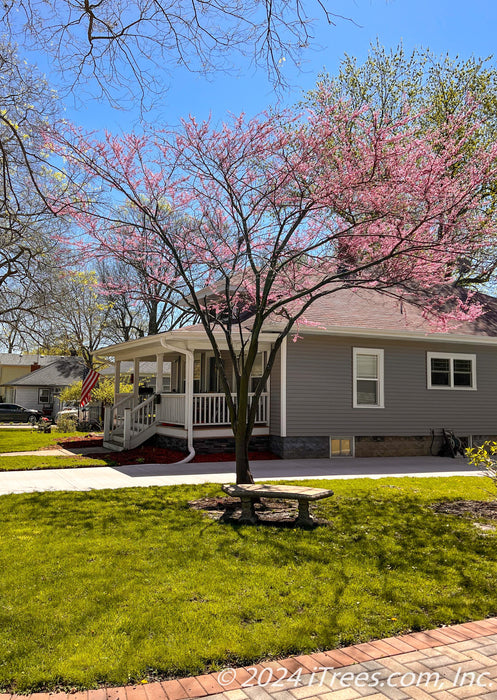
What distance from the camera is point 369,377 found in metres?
14.1

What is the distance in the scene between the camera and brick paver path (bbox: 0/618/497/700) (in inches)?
107

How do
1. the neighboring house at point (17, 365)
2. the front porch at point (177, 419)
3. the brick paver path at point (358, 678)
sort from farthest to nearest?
the neighboring house at point (17, 365) → the front porch at point (177, 419) → the brick paver path at point (358, 678)

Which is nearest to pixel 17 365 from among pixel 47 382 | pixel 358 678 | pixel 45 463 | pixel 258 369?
pixel 47 382

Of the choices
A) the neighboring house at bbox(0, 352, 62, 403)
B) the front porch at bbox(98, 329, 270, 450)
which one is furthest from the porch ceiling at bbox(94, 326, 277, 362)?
the neighboring house at bbox(0, 352, 62, 403)

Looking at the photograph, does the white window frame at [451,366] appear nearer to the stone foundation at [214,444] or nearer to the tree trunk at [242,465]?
the stone foundation at [214,444]

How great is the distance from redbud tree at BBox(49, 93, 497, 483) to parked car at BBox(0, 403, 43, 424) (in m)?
27.8

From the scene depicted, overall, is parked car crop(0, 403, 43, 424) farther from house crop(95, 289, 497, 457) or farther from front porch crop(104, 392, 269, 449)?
front porch crop(104, 392, 269, 449)

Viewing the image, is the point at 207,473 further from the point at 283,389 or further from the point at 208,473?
the point at 283,389

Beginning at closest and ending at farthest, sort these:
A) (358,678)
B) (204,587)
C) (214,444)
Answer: (358,678)
(204,587)
(214,444)

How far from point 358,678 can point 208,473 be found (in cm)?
777

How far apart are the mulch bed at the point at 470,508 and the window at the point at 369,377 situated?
241 inches

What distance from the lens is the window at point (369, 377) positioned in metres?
14.0

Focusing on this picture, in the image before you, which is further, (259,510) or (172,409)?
(172,409)

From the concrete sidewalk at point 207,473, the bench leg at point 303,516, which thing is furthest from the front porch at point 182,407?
the bench leg at point 303,516
